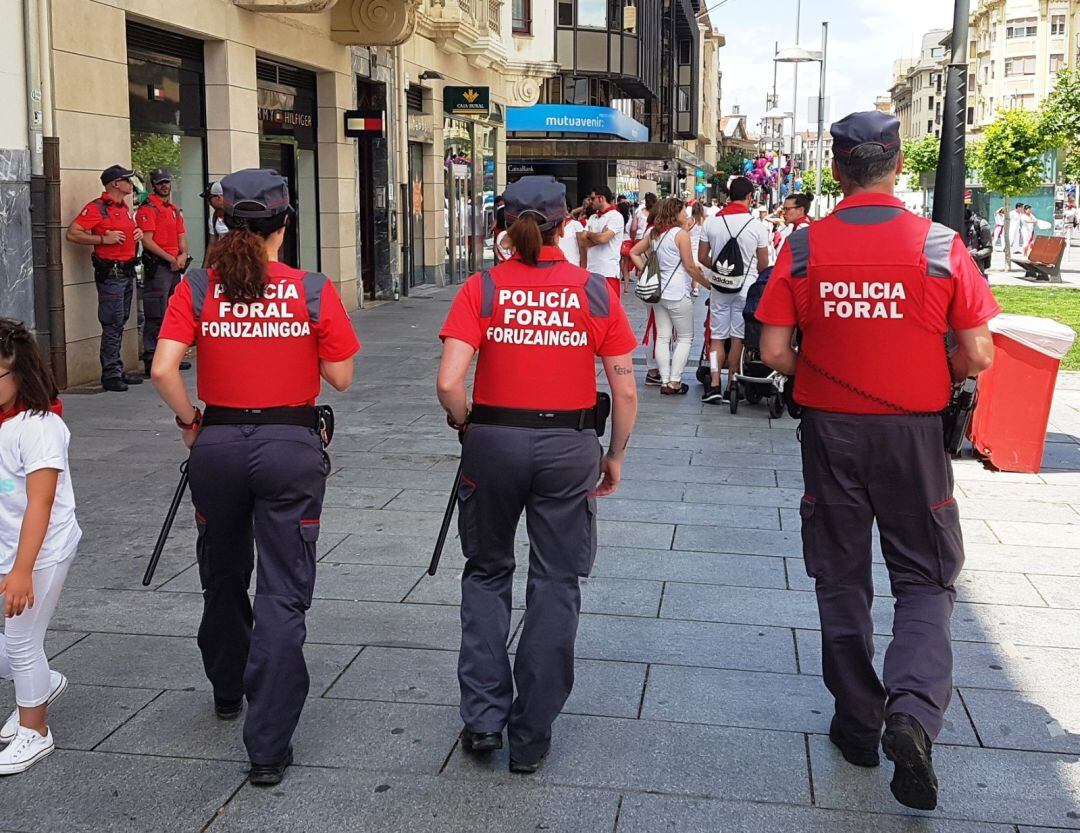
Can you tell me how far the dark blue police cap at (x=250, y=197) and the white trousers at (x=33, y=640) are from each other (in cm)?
119

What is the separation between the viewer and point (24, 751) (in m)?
4.05

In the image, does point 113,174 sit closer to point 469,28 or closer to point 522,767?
point 522,767

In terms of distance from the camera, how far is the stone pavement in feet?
12.5

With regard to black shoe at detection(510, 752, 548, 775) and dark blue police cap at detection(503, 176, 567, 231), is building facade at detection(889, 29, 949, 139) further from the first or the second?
black shoe at detection(510, 752, 548, 775)

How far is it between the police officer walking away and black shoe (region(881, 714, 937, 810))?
0.11 feet

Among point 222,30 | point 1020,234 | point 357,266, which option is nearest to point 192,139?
point 222,30

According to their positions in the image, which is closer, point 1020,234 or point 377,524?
point 377,524

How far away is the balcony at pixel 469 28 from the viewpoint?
73.6 feet

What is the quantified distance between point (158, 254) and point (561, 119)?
29773 mm

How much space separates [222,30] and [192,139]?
3.92 feet

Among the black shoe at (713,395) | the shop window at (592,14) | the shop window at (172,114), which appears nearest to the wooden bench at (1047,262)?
the black shoe at (713,395)

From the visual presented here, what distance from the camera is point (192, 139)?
47.0 feet

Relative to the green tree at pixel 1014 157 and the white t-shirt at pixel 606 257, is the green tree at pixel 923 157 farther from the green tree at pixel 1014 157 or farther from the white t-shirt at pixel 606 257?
the white t-shirt at pixel 606 257

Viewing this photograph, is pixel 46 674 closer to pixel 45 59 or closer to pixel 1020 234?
pixel 45 59
